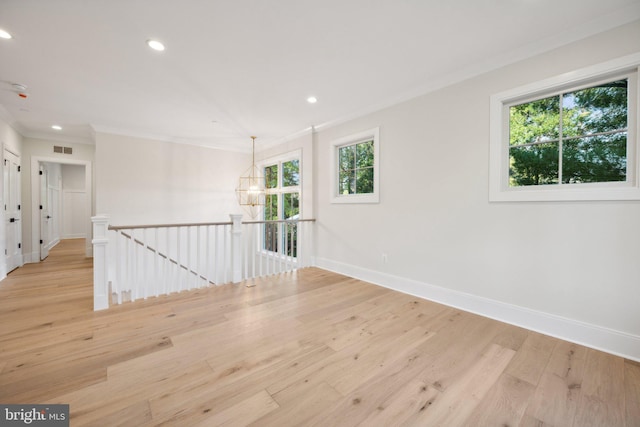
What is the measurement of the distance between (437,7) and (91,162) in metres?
7.14

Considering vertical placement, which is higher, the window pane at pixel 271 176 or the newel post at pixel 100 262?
the window pane at pixel 271 176

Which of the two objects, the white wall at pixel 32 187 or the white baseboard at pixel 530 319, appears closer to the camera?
the white baseboard at pixel 530 319

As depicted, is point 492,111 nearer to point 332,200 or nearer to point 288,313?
point 332,200

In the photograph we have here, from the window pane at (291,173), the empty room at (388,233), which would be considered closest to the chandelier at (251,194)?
the window pane at (291,173)

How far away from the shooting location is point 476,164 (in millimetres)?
2705

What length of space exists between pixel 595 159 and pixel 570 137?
0.85 feet

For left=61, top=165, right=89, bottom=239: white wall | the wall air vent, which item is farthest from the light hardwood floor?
left=61, top=165, right=89, bottom=239: white wall

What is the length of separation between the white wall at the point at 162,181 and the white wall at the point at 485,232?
11.1 feet

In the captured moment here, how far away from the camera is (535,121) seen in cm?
246

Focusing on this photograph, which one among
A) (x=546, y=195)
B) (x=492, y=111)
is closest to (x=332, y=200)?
(x=492, y=111)

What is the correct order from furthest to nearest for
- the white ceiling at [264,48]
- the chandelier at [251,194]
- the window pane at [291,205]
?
the chandelier at [251,194], the window pane at [291,205], the white ceiling at [264,48]

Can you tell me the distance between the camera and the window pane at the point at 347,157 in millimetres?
4172

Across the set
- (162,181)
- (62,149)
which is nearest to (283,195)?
(162,181)

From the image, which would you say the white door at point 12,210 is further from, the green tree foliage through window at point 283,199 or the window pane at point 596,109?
the window pane at point 596,109
